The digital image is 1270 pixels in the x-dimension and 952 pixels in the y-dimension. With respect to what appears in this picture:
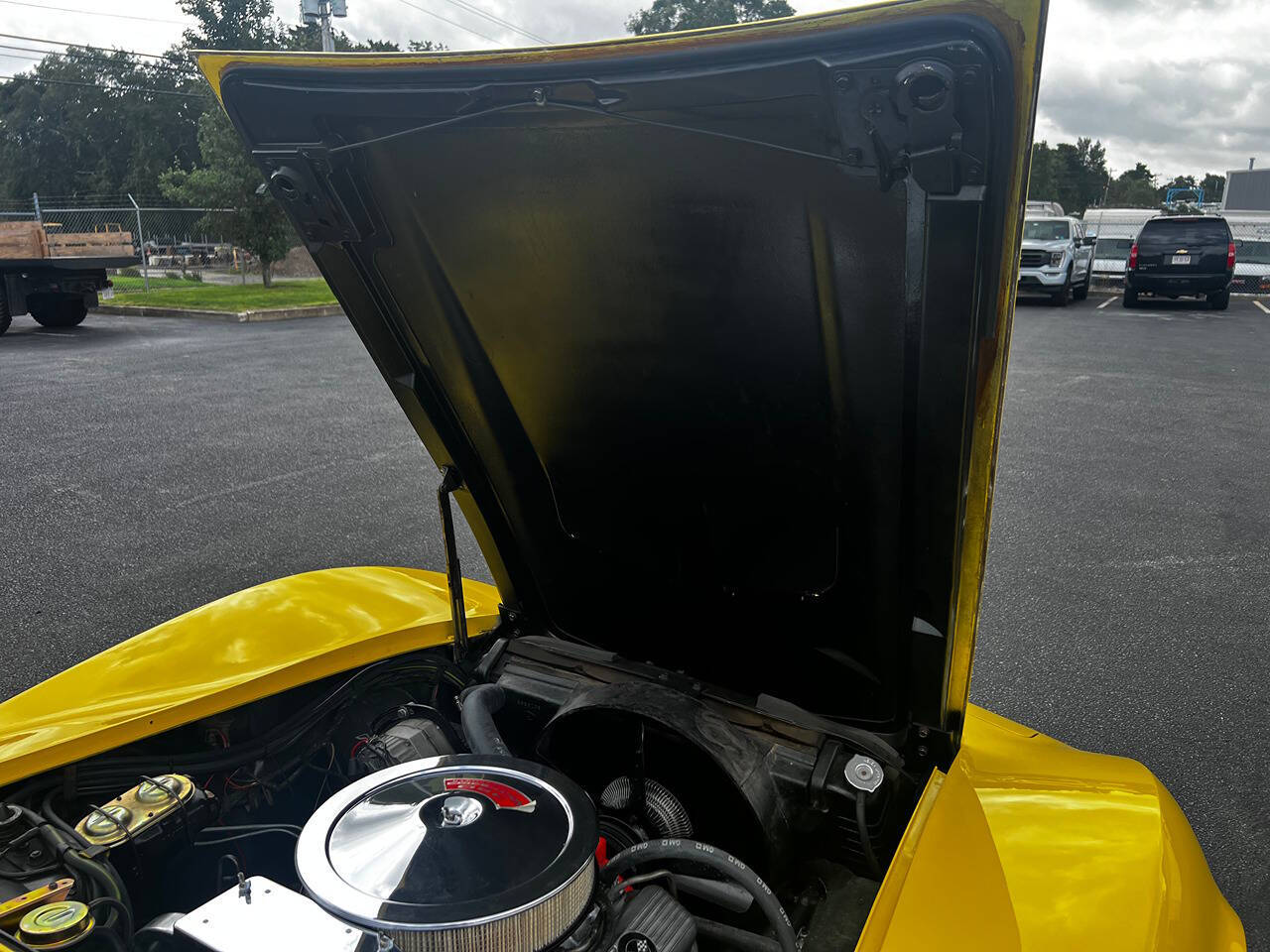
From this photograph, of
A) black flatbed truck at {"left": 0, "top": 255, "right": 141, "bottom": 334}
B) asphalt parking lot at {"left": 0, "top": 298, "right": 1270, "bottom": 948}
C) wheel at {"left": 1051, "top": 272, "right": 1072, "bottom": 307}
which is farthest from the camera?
wheel at {"left": 1051, "top": 272, "right": 1072, "bottom": 307}

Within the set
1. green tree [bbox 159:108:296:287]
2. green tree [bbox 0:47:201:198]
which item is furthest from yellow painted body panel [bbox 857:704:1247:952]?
green tree [bbox 0:47:201:198]

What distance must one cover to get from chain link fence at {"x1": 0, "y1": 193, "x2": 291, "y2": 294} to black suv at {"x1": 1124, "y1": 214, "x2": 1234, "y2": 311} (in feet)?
58.1

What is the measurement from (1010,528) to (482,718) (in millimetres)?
4331

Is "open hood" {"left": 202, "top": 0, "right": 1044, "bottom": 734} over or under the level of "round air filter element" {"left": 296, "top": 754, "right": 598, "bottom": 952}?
over

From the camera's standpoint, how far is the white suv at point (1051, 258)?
55.7 feet

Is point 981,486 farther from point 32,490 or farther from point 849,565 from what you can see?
point 32,490

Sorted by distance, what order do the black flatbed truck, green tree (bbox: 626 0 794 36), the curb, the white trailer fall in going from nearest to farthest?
the black flatbed truck → the curb → the white trailer → green tree (bbox: 626 0 794 36)

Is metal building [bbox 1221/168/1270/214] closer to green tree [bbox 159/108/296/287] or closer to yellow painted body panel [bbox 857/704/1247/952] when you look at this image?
green tree [bbox 159/108/296/287]

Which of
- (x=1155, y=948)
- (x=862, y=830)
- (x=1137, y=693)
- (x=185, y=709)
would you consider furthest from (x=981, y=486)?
(x=1137, y=693)

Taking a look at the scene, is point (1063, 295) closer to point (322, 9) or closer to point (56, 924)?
point (322, 9)

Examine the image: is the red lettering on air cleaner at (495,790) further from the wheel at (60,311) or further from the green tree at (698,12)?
the green tree at (698,12)

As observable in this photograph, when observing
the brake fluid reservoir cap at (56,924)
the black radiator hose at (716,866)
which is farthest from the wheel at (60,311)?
the black radiator hose at (716,866)

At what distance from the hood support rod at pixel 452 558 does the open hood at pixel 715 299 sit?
0.04m

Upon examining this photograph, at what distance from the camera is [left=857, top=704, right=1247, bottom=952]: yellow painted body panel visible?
1.28 m
